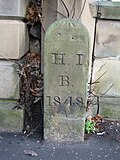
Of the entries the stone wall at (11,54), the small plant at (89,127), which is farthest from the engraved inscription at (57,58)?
the small plant at (89,127)

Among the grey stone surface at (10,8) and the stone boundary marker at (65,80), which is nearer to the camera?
the stone boundary marker at (65,80)

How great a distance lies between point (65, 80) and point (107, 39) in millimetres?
752

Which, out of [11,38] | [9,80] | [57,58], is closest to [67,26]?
[57,58]

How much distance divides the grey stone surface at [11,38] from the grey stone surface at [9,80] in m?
0.09

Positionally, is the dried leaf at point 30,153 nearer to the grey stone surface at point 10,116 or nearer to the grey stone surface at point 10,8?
the grey stone surface at point 10,116

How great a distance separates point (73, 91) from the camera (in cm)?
331

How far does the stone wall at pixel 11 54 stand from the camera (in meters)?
3.39

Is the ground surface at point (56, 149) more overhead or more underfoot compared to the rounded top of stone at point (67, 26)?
more underfoot

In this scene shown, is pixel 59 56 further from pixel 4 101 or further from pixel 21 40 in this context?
pixel 4 101

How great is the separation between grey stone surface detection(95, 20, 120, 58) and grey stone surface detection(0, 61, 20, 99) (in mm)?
880

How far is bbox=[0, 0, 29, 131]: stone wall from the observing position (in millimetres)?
3391

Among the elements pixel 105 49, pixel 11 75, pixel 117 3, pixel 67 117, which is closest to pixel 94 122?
pixel 67 117

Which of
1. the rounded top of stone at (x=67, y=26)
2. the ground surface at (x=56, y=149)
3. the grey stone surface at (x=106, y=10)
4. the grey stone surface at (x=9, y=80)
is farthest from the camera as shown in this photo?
the grey stone surface at (x=106, y=10)

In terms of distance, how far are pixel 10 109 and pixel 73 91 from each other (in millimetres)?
693
